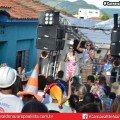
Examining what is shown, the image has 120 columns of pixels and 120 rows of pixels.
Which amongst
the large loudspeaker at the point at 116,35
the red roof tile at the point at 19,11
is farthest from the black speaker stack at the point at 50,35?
the large loudspeaker at the point at 116,35

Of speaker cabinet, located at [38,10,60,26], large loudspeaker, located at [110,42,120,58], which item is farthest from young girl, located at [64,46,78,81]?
large loudspeaker, located at [110,42,120,58]

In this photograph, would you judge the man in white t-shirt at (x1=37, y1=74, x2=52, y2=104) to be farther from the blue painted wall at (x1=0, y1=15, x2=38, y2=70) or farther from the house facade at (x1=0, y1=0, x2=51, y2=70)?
the blue painted wall at (x1=0, y1=15, x2=38, y2=70)

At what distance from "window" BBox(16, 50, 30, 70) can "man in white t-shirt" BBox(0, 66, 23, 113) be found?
10.4 metres

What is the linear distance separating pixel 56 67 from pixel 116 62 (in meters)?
3.08

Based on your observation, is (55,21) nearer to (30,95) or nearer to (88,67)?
(88,67)

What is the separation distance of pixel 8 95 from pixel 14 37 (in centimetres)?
995

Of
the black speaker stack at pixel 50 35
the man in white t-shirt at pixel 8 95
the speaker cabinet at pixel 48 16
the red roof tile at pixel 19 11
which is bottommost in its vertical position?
the man in white t-shirt at pixel 8 95

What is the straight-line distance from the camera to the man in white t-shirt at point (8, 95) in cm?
394

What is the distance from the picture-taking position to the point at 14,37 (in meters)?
13.9

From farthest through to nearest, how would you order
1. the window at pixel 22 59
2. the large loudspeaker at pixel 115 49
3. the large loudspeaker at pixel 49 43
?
the window at pixel 22 59
the large loudspeaker at pixel 49 43
the large loudspeaker at pixel 115 49

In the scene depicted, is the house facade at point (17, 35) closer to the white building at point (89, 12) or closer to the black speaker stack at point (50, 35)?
the black speaker stack at point (50, 35)

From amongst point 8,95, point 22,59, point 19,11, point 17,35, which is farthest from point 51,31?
point 8,95

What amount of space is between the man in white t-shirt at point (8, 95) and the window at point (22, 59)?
10444 mm

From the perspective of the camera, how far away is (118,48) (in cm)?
1042
